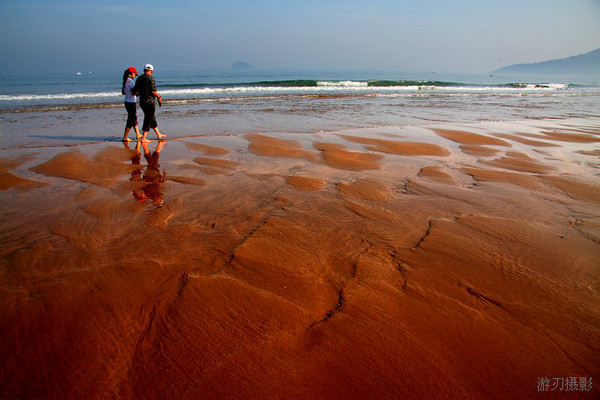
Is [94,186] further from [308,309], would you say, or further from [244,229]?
[308,309]

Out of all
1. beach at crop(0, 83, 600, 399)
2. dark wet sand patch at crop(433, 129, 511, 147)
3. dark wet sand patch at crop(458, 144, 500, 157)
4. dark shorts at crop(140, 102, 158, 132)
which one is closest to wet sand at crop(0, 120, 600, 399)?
beach at crop(0, 83, 600, 399)

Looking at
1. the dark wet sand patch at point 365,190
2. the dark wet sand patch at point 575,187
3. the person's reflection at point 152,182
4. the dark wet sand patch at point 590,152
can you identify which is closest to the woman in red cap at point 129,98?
the person's reflection at point 152,182

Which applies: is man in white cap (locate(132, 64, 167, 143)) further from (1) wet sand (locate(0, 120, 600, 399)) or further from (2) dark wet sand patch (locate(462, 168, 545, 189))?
(2) dark wet sand patch (locate(462, 168, 545, 189))

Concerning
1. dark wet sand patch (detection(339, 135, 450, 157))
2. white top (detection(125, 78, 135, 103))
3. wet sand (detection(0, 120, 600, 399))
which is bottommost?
wet sand (detection(0, 120, 600, 399))

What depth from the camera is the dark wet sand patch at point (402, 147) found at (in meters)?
6.94

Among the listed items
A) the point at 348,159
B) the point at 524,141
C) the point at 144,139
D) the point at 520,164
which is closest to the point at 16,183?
the point at 144,139

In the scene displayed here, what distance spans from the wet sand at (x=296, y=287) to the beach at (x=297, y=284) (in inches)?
0.5

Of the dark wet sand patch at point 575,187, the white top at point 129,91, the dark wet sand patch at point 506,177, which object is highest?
the white top at point 129,91

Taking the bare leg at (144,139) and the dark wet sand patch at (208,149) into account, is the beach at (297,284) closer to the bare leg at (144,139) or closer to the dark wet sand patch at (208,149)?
the dark wet sand patch at (208,149)

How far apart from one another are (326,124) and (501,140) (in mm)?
5425

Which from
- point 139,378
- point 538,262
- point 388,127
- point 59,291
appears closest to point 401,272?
point 538,262

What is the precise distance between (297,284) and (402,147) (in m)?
6.04

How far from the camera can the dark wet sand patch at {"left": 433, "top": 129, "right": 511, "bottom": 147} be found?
26.6 feet

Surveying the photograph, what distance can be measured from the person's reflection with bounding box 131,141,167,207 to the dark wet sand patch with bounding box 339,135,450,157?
4.76 meters
